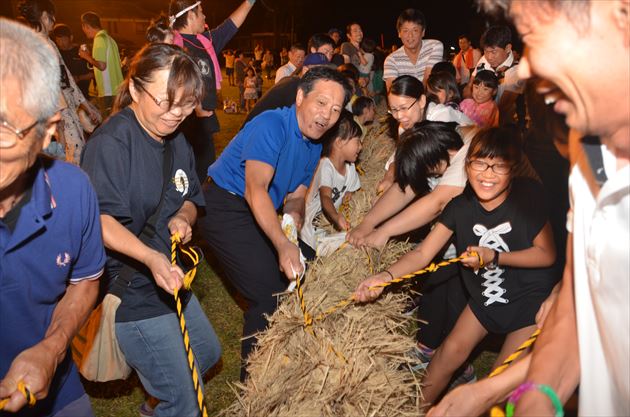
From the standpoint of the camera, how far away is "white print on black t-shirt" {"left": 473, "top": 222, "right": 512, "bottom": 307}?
2932 mm

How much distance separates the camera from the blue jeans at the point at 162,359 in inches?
96.1

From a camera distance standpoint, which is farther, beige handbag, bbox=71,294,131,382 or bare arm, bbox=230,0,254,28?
bare arm, bbox=230,0,254,28

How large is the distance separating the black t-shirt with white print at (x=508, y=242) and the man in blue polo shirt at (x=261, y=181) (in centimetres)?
109

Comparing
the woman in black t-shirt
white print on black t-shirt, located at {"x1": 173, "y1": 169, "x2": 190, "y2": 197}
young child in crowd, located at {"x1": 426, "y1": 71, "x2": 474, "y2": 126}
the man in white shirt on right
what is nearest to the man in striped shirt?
young child in crowd, located at {"x1": 426, "y1": 71, "x2": 474, "y2": 126}

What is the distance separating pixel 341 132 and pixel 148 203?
8.39ft

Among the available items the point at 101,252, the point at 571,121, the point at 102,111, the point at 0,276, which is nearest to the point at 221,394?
the point at 101,252

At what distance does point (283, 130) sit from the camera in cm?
328

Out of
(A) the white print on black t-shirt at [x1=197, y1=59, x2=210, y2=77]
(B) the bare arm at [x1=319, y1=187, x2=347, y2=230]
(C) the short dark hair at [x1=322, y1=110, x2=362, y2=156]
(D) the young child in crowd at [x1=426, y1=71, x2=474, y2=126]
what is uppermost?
(A) the white print on black t-shirt at [x1=197, y1=59, x2=210, y2=77]

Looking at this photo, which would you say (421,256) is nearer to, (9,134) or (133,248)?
(133,248)

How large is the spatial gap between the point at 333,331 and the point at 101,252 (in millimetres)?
1263

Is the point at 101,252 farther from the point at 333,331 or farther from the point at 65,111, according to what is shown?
the point at 65,111

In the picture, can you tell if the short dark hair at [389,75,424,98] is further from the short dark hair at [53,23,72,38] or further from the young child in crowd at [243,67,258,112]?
the young child in crowd at [243,67,258,112]

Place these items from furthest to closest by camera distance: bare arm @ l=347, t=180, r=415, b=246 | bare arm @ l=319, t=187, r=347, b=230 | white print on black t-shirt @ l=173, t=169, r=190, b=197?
bare arm @ l=319, t=187, r=347, b=230
bare arm @ l=347, t=180, r=415, b=246
white print on black t-shirt @ l=173, t=169, r=190, b=197

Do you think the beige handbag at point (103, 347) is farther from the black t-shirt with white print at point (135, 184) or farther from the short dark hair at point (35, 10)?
the short dark hair at point (35, 10)
